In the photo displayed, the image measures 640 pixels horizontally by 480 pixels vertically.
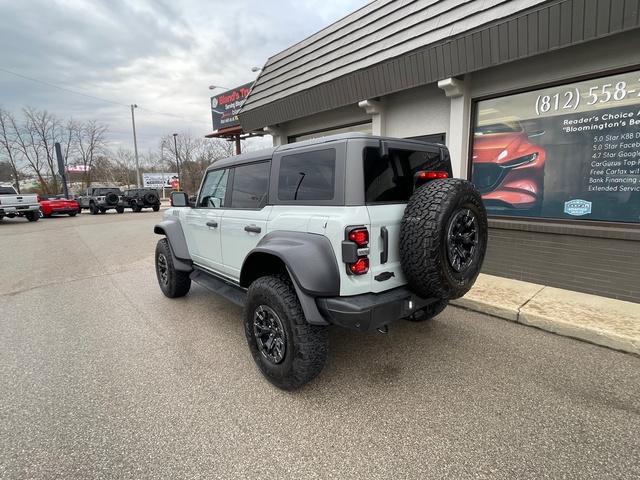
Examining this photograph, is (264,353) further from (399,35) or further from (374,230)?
(399,35)

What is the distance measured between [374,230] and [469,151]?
399 centimetres

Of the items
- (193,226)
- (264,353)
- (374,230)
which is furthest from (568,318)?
(193,226)

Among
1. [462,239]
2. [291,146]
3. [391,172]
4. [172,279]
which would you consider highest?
[291,146]

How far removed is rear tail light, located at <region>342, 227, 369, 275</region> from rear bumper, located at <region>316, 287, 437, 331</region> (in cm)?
22

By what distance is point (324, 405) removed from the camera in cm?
250

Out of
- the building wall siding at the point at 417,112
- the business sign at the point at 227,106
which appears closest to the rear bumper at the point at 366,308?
the building wall siding at the point at 417,112

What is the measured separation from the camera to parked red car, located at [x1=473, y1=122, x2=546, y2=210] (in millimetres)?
4895

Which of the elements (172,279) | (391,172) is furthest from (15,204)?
(391,172)

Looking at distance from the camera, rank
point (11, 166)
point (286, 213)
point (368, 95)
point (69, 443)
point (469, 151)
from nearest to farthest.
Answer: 1. point (69, 443)
2. point (286, 213)
3. point (469, 151)
4. point (368, 95)
5. point (11, 166)

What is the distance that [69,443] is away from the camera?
7.02 feet

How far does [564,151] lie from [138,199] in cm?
2521

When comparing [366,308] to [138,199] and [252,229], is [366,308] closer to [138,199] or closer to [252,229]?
[252,229]

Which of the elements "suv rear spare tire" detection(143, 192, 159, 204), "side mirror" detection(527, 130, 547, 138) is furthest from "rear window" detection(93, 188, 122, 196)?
"side mirror" detection(527, 130, 547, 138)

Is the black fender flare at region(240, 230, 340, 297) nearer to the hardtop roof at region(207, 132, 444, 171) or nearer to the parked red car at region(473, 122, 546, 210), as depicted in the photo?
the hardtop roof at region(207, 132, 444, 171)
